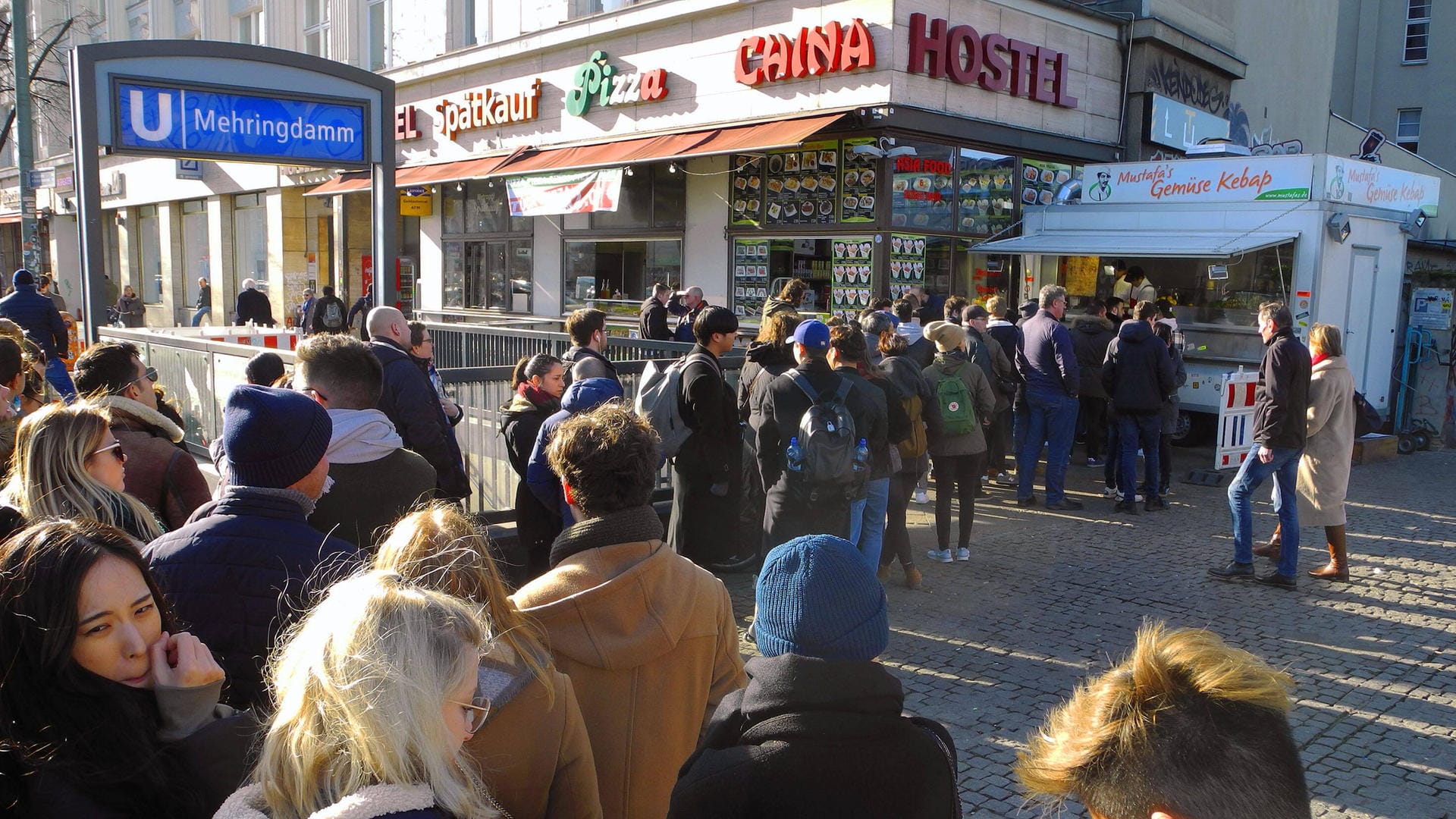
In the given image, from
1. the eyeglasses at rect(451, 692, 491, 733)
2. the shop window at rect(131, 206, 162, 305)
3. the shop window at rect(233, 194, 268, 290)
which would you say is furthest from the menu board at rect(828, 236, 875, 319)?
the shop window at rect(131, 206, 162, 305)

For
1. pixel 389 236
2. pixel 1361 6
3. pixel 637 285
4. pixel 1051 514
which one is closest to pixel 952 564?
pixel 1051 514

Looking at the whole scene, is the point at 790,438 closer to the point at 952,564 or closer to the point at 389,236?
the point at 952,564

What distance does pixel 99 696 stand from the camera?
1.83 meters

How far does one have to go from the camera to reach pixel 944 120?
13.0m

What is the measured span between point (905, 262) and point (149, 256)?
27.9 meters

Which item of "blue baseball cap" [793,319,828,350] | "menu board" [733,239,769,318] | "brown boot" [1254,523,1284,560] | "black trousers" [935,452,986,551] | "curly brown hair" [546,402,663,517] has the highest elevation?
"menu board" [733,239,769,318]

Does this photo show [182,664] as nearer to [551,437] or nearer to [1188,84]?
[551,437]

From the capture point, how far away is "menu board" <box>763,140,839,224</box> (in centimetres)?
1366

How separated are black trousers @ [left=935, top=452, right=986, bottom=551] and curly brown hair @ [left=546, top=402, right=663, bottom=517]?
4903 mm

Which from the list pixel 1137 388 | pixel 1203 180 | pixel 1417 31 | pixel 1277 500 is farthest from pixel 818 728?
pixel 1417 31

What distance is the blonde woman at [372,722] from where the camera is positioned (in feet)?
5.06

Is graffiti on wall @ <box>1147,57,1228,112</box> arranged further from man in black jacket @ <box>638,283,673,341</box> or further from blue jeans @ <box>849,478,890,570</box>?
blue jeans @ <box>849,478,890,570</box>

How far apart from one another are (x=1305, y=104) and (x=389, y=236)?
741 inches

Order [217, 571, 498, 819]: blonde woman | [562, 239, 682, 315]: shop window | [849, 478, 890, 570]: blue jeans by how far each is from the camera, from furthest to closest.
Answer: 1. [562, 239, 682, 315]: shop window
2. [849, 478, 890, 570]: blue jeans
3. [217, 571, 498, 819]: blonde woman
